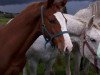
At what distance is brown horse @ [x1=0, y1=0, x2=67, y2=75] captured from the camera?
4539mm

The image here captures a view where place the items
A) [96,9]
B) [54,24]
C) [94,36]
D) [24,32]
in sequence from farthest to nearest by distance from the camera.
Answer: [96,9] → [94,36] → [24,32] → [54,24]

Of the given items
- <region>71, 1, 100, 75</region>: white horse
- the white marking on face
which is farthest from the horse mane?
the white marking on face

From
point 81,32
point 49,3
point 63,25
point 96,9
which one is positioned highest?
point 49,3

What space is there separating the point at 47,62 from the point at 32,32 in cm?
155

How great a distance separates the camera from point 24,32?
186 inches

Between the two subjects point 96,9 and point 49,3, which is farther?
point 96,9

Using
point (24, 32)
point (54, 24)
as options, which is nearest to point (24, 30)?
point (24, 32)

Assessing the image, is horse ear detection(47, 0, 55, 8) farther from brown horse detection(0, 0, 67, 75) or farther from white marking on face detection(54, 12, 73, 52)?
white marking on face detection(54, 12, 73, 52)

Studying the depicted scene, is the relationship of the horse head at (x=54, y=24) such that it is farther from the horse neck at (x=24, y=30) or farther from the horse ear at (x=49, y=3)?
the horse neck at (x=24, y=30)

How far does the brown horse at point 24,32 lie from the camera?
454 centimetres

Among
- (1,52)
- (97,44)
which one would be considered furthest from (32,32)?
(97,44)

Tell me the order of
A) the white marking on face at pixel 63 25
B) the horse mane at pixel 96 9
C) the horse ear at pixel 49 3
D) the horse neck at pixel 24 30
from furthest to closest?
the horse mane at pixel 96 9, the horse neck at pixel 24 30, the horse ear at pixel 49 3, the white marking on face at pixel 63 25

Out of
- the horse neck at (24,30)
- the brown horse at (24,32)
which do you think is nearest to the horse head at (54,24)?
the brown horse at (24,32)

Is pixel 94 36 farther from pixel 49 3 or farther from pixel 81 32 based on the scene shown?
pixel 49 3
